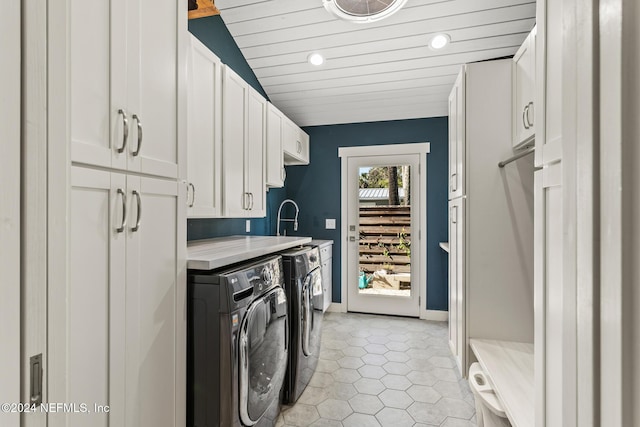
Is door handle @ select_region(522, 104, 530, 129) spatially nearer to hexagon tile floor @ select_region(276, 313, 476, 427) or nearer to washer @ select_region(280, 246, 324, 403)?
washer @ select_region(280, 246, 324, 403)

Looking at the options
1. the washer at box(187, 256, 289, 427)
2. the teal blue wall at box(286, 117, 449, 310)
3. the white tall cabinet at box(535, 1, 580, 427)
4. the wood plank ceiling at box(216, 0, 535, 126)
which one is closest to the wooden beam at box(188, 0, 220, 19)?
the wood plank ceiling at box(216, 0, 535, 126)

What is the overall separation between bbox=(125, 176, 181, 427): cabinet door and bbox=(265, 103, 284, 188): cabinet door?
1552 mm

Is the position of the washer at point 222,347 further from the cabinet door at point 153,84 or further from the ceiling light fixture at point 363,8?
the ceiling light fixture at point 363,8

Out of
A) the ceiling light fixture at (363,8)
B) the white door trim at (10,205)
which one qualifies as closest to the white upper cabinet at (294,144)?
the ceiling light fixture at (363,8)

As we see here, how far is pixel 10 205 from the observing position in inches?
19.6

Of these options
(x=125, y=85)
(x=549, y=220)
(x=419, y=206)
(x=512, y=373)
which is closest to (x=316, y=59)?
(x=419, y=206)

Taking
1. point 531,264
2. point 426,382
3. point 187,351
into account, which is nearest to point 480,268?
point 531,264

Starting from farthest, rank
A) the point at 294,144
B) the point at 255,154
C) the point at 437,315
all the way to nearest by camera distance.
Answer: the point at 437,315 → the point at 294,144 → the point at 255,154

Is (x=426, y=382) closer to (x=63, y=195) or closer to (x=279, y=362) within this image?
(x=279, y=362)

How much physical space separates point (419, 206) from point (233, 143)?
2.45 metres

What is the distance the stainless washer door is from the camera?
1483 millimetres

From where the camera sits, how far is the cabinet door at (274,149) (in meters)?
2.84

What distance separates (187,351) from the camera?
1.43 meters

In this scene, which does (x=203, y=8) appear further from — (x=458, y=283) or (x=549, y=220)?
(x=458, y=283)
